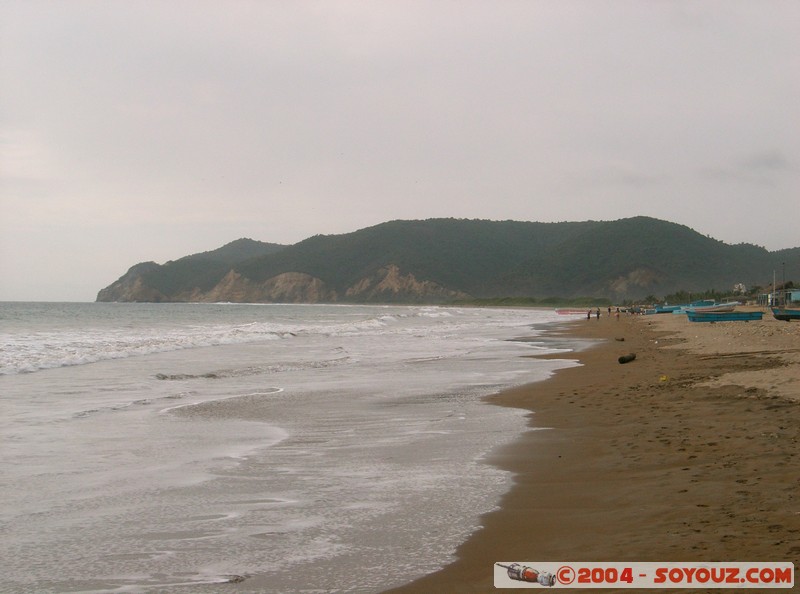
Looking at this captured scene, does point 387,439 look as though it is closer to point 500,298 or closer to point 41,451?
point 41,451

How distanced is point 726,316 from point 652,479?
3811 centimetres

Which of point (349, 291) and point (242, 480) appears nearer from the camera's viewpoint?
point (242, 480)

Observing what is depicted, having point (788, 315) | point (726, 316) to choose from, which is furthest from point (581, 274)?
point (788, 315)

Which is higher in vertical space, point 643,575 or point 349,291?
point 349,291

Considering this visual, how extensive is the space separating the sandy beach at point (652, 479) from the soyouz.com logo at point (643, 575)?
0.45 ft

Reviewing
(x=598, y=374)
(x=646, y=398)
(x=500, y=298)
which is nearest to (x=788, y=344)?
(x=598, y=374)

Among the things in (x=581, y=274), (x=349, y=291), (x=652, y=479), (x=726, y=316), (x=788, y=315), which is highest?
(x=581, y=274)

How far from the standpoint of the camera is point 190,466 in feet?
27.7

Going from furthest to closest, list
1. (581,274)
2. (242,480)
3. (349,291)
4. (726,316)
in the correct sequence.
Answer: (349,291) < (581,274) < (726,316) < (242,480)

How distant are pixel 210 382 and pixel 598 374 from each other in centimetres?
953

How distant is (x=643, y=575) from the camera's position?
4.38 meters

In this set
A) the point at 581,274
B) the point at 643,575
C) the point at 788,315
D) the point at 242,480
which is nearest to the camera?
the point at 643,575

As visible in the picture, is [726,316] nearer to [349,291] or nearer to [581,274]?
[581,274]

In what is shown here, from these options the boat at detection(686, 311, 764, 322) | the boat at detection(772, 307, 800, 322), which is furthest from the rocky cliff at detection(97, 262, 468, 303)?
the boat at detection(772, 307, 800, 322)
